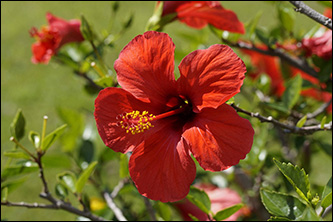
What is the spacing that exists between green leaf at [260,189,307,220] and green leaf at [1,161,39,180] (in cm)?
67

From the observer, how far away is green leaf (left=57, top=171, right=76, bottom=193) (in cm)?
113

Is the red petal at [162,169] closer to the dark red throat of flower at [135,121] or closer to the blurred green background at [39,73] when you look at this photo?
the dark red throat of flower at [135,121]

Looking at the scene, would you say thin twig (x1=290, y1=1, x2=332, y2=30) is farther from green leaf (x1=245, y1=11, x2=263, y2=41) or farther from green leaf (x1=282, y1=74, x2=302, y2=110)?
green leaf (x1=245, y1=11, x2=263, y2=41)

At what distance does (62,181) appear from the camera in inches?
44.5

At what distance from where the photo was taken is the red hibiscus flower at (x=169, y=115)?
81 cm

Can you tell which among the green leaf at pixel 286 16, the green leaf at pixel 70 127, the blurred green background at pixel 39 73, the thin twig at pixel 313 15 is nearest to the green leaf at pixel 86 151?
the green leaf at pixel 70 127

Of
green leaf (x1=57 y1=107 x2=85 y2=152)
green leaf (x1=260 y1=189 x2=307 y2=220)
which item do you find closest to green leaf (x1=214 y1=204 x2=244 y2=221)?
green leaf (x1=260 y1=189 x2=307 y2=220)

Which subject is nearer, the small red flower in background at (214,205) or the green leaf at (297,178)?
the green leaf at (297,178)

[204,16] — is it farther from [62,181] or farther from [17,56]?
[17,56]

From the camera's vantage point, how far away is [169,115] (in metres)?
0.94

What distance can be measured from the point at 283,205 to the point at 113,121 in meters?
0.38

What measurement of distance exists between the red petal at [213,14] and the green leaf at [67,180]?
54 centimetres

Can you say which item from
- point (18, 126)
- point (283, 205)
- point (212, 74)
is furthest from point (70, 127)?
point (283, 205)

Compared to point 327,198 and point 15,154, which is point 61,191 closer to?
point 15,154
